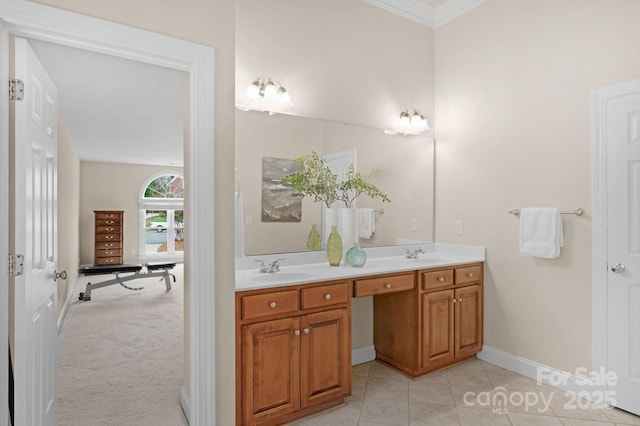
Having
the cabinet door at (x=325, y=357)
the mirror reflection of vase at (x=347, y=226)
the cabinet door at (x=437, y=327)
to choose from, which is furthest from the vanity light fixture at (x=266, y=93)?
the cabinet door at (x=437, y=327)

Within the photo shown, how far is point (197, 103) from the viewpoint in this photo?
1907mm

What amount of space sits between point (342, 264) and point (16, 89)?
2164 mm

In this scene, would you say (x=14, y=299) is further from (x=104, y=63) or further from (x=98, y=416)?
(x=104, y=63)

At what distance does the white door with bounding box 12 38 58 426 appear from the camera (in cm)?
159

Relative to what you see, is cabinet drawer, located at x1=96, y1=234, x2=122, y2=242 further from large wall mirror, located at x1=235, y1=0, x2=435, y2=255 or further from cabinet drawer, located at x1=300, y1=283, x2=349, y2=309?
cabinet drawer, located at x1=300, y1=283, x2=349, y2=309

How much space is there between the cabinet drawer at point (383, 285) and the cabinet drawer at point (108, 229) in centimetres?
766

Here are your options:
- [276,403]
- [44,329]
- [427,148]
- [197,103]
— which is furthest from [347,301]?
[427,148]

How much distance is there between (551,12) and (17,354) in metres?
3.81

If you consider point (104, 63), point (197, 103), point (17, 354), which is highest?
point (104, 63)

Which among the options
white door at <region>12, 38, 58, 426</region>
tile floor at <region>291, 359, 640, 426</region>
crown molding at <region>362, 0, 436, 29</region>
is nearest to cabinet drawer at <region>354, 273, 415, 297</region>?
tile floor at <region>291, 359, 640, 426</region>

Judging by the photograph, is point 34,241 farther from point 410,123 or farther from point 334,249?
point 410,123

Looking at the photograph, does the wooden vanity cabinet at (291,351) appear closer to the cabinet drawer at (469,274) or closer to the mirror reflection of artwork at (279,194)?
the mirror reflection of artwork at (279,194)

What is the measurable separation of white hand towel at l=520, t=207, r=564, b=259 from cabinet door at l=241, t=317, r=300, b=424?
1.83 m

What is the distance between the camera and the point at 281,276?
2.44m
